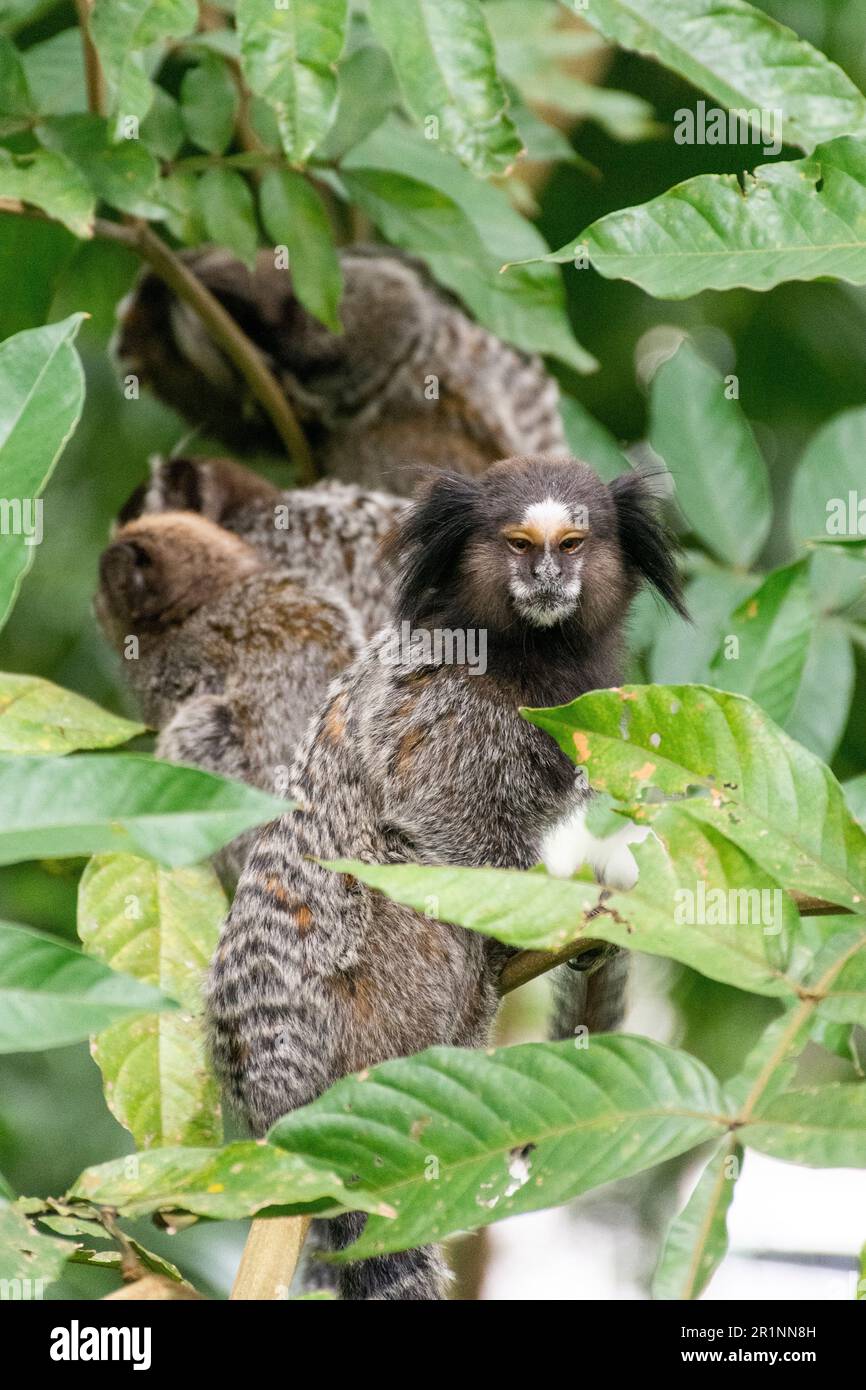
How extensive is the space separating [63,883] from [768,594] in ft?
8.00

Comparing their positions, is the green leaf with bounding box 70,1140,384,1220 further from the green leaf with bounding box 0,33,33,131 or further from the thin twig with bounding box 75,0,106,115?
the thin twig with bounding box 75,0,106,115

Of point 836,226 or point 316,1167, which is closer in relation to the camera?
point 316,1167

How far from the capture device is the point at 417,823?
107 inches

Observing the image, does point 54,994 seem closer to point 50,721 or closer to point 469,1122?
point 469,1122

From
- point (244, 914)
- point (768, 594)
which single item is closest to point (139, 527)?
point (244, 914)

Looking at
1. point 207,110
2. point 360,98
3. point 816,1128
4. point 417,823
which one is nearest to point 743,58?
point 360,98

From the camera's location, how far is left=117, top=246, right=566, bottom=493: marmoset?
4559 mm

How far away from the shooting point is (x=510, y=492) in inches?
101

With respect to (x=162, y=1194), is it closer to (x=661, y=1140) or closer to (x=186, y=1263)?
(x=661, y=1140)

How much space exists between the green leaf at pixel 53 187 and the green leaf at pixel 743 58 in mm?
962

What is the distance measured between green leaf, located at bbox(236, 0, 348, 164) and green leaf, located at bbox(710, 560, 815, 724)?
1147mm

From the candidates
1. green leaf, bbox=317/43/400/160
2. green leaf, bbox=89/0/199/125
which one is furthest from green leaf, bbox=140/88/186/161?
green leaf, bbox=89/0/199/125

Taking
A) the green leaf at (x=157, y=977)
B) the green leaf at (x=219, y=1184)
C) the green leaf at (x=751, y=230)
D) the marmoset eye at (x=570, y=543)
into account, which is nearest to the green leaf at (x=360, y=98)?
the marmoset eye at (x=570, y=543)

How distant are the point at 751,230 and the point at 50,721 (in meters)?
1.51
